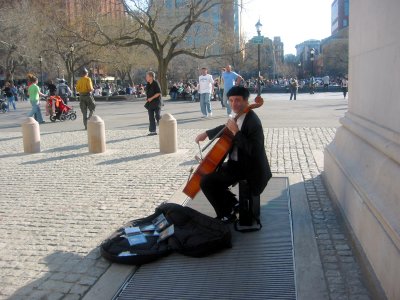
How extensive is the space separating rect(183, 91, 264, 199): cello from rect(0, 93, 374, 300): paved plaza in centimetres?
98

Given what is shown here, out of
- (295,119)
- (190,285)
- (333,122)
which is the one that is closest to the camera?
(190,285)

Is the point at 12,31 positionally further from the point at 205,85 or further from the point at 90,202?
the point at 90,202

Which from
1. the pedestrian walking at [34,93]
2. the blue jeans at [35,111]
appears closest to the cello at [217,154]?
the pedestrian walking at [34,93]

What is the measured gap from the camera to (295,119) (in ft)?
55.6

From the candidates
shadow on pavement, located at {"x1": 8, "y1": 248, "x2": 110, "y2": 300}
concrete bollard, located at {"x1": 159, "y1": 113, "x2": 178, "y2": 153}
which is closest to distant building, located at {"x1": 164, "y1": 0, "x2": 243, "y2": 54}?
concrete bollard, located at {"x1": 159, "y1": 113, "x2": 178, "y2": 153}

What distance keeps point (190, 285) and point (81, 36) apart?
36.0 meters

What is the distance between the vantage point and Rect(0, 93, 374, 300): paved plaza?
3.97 metres

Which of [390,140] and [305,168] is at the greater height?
[390,140]

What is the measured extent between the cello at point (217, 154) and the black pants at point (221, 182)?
0.26 feet

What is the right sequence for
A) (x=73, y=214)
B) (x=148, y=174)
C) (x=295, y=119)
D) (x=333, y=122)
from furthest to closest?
(x=295, y=119) → (x=333, y=122) → (x=148, y=174) → (x=73, y=214)

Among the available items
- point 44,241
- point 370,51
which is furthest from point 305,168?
point 44,241

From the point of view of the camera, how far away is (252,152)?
484 cm

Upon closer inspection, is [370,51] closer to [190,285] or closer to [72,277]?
[190,285]

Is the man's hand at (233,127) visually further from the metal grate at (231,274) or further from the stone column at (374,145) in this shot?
the stone column at (374,145)
